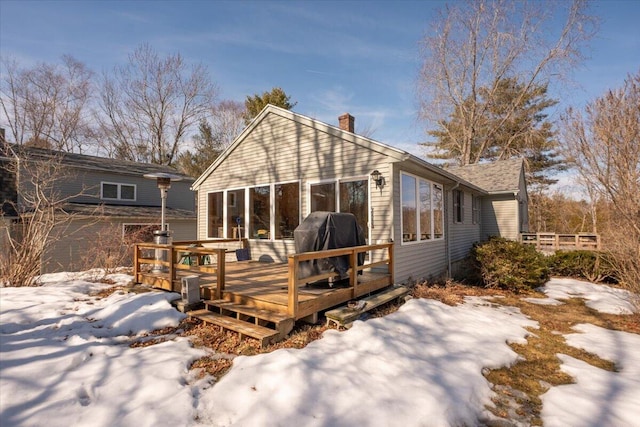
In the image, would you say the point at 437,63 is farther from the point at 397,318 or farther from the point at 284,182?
the point at 397,318

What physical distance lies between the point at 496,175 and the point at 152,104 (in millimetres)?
25508

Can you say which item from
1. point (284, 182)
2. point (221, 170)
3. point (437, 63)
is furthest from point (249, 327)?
point (437, 63)

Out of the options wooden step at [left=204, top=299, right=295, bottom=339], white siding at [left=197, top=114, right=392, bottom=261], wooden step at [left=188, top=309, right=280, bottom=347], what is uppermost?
white siding at [left=197, top=114, right=392, bottom=261]

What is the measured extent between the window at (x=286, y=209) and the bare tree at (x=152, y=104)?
20680 millimetres

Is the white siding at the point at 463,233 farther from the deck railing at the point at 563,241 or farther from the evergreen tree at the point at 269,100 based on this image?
the evergreen tree at the point at 269,100

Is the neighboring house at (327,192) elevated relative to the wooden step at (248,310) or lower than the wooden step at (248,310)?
elevated

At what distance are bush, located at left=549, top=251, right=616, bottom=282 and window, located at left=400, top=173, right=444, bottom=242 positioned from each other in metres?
5.50

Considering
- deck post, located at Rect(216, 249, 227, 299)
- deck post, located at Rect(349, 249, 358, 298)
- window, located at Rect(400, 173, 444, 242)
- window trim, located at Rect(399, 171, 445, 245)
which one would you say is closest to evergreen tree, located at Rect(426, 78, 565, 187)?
window trim, located at Rect(399, 171, 445, 245)

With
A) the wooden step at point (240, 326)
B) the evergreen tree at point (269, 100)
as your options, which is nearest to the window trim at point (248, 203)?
the wooden step at point (240, 326)

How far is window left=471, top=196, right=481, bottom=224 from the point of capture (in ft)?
45.8

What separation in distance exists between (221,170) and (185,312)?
6.35m

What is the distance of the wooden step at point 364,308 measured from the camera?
4910 mm

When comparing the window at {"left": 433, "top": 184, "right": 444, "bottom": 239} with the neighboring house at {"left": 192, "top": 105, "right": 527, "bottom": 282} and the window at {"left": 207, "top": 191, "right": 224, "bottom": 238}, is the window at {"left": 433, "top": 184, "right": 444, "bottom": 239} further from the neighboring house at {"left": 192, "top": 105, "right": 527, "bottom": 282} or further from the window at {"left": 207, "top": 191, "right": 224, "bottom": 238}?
the window at {"left": 207, "top": 191, "right": 224, "bottom": 238}

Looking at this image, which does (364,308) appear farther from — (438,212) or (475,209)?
(475,209)
